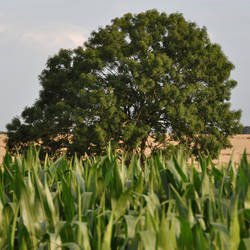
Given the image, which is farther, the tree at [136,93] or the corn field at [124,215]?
the tree at [136,93]

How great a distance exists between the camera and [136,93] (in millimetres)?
14234

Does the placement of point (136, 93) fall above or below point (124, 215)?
above

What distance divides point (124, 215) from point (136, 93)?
12431 millimetres

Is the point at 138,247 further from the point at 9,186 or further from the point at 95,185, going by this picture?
the point at 9,186

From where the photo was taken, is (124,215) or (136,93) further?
(136,93)

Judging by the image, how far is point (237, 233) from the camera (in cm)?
162

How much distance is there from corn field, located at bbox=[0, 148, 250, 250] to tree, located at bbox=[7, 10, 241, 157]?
9519mm

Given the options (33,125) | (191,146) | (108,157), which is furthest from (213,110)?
(108,157)

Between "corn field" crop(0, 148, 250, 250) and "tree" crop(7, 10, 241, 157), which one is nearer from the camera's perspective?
"corn field" crop(0, 148, 250, 250)

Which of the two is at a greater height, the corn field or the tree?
the tree

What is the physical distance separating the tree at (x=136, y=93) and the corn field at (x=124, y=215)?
375 inches

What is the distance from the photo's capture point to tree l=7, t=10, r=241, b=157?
13.0m

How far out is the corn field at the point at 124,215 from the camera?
5.30 feet

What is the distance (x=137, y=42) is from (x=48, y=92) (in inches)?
161
